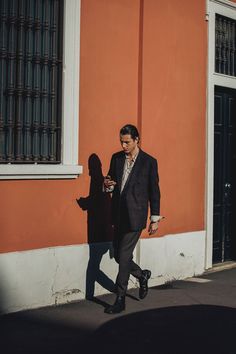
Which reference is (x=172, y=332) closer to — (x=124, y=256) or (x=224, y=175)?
(x=124, y=256)

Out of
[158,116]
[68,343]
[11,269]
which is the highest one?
[158,116]

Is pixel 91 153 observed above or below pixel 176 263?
above

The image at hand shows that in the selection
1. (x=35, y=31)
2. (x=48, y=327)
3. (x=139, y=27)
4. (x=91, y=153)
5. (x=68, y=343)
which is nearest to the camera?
(x=68, y=343)

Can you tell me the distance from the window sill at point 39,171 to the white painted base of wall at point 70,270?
0.76m

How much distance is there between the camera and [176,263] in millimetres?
8641

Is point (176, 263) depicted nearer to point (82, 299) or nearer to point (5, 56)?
point (82, 299)

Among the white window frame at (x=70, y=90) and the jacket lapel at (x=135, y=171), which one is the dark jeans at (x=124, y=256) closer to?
the jacket lapel at (x=135, y=171)

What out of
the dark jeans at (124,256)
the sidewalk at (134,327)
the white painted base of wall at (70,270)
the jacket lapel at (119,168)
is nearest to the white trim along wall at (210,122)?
the white painted base of wall at (70,270)

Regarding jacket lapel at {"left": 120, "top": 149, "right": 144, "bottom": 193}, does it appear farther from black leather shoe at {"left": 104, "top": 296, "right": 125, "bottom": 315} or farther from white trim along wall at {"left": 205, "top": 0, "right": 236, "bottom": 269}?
white trim along wall at {"left": 205, "top": 0, "right": 236, "bottom": 269}

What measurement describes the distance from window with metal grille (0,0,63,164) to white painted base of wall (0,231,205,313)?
41.1 inches

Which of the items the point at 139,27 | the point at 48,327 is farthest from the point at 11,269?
the point at 139,27

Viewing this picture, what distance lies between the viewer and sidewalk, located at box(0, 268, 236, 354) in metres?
5.52

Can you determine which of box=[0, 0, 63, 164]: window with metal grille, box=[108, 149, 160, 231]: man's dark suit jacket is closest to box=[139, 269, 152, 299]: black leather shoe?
box=[108, 149, 160, 231]: man's dark suit jacket

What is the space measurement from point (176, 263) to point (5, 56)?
11.6 ft
